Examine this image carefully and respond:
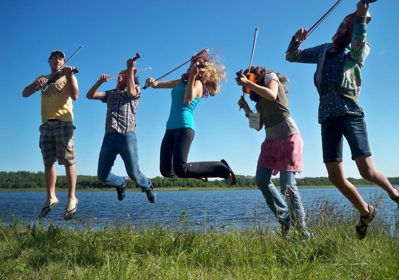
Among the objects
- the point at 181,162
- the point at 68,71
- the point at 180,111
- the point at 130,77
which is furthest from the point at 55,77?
the point at 181,162

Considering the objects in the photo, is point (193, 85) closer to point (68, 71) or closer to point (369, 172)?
point (68, 71)

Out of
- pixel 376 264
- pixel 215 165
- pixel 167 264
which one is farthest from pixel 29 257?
pixel 376 264

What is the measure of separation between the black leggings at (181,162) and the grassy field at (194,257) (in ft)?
2.45

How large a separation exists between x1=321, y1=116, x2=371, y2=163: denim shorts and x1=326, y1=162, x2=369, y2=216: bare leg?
0.26 ft

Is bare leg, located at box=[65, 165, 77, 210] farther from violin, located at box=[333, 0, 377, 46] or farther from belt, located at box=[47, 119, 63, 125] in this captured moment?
violin, located at box=[333, 0, 377, 46]

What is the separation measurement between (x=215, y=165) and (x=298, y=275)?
3.04m

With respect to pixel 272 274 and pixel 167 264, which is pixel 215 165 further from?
pixel 272 274

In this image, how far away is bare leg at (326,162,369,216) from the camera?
374 centimetres

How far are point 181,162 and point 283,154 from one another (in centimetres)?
158

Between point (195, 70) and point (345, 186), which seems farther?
A: point (195, 70)

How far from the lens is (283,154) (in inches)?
177

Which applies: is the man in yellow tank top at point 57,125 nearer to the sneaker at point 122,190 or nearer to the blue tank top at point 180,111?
the sneaker at point 122,190

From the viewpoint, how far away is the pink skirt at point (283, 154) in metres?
4.45

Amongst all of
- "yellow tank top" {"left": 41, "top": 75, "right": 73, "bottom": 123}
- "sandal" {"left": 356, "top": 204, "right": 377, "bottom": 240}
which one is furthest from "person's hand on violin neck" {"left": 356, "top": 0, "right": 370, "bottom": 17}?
"yellow tank top" {"left": 41, "top": 75, "right": 73, "bottom": 123}
